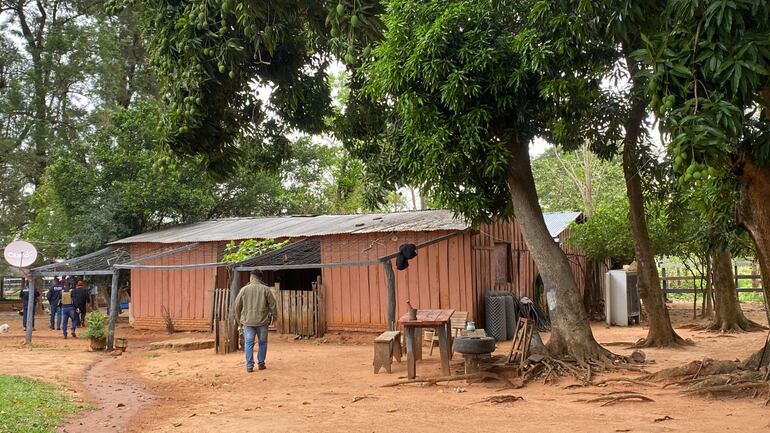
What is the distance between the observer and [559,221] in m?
20.2

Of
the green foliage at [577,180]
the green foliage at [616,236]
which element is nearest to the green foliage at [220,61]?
the green foliage at [616,236]

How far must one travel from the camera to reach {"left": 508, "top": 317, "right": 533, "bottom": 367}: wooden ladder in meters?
9.22

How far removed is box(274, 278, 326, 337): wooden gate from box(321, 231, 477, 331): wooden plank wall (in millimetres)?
221

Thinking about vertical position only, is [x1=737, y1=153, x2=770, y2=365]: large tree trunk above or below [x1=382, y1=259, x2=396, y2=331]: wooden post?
above

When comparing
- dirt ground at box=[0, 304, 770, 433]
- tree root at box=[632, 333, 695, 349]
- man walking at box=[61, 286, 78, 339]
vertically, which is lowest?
dirt ground at box=[0, 304, 770, 433]

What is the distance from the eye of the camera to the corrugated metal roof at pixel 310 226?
560 inches

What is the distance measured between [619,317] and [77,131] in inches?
831

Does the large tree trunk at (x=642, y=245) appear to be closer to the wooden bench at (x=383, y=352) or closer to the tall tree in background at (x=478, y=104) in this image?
the tall tree in background at (x=478, y=104)

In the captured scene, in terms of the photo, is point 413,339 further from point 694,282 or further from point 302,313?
point 694,282

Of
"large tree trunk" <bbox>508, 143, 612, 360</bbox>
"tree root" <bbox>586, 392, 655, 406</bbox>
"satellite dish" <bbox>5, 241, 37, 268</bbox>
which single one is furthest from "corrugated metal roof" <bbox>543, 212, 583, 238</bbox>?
"satellite dish" <bbox>5, 241, 37, 268</bbox>

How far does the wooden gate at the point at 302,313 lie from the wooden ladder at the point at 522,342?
22.6ft

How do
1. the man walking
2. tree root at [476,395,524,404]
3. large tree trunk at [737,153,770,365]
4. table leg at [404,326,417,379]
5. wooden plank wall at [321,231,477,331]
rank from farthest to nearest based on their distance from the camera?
1. the man walking
2. wooden plank wall at [321,231,477,331]
3. table leg at [404,326,417,379]
4. tree root at [476,395,524,404]
5. large tree trunk at [737,153,770,365]

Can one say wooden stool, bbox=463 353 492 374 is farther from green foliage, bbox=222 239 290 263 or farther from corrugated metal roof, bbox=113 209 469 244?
green foliage, bbox=222 239 290 263

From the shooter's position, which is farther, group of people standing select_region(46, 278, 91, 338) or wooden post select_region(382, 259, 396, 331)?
group of people standing select_region(46, 278, 91, 338)
